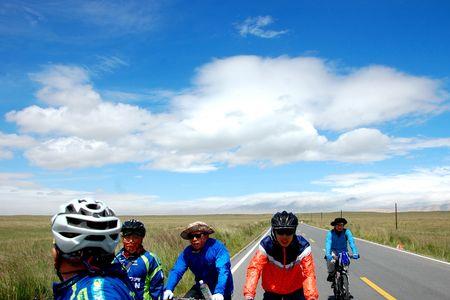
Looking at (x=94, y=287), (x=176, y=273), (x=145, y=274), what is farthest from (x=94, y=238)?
(x=176, y=273)

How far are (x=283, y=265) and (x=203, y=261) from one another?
1087 millimetres

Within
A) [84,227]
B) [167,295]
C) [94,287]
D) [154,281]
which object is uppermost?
[84,227]

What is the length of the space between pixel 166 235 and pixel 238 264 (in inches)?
197

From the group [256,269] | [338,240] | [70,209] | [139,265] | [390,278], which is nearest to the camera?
[70,209]

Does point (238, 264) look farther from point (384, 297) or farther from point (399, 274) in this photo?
point (384, 297)

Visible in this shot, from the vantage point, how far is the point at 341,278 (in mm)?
10164

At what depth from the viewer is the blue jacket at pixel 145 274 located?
16.9ft

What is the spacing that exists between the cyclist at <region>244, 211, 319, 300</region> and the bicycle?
16.4 ft

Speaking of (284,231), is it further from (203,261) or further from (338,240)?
(338,240)

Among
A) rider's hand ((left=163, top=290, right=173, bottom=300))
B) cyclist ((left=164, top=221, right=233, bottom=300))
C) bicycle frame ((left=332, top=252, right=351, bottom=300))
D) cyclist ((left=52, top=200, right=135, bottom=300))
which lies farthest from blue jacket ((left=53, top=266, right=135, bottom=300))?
bicycle frame ((left=332, top=252, right=351, bottom=300))

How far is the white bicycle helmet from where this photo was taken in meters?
2.46

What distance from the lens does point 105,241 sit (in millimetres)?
2510

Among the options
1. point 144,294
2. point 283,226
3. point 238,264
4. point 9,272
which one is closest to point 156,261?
point 144,294

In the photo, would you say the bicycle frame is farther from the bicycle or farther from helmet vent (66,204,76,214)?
helmet vent (66,204,76,214)
